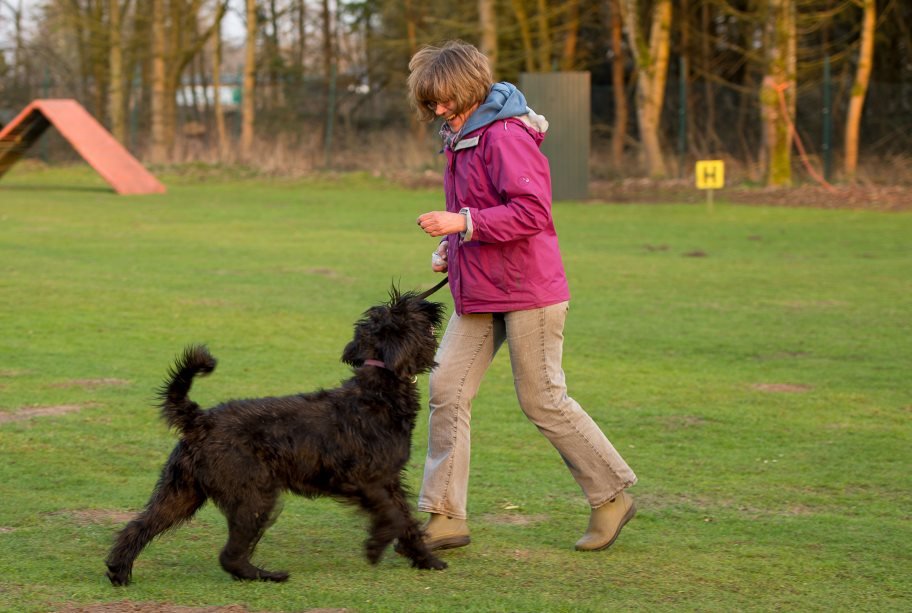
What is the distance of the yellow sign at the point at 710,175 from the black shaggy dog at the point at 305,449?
17.8m

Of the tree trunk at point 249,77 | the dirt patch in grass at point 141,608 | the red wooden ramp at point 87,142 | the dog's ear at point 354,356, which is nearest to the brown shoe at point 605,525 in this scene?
the dog's ear at point 354,356

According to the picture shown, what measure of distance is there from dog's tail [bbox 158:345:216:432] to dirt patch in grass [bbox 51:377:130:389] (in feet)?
13.2

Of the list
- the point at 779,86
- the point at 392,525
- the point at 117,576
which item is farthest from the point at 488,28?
the point at 117,576

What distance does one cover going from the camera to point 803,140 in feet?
101

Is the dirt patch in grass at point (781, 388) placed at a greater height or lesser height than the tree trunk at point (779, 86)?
lesser

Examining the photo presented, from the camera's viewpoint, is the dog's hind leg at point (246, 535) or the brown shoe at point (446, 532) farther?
the brown shoe at point (446, 532)

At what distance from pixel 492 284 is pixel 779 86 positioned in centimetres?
2172

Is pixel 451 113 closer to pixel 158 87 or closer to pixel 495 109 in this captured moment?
pixel 495 109

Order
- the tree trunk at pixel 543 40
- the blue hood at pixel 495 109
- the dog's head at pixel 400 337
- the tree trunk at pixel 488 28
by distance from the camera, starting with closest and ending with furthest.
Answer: the dog's head at pixel 400 337 < the blue hood at pixel 495 109 < the tree trunk at pixel 488 28 < the tree trunk at pixel 543 40

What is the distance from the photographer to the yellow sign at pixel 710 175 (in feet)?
71.0

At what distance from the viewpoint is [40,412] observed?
721 cm

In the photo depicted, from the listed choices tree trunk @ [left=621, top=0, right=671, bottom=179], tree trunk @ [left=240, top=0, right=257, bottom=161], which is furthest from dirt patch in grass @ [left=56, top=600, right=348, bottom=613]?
tree trunk @ [left=240, top=0, right=257, bottom=161]

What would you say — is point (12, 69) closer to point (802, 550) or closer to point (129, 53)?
point (129, 53)

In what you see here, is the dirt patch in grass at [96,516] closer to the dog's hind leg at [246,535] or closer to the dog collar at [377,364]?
the dog's hind leg at [246,535]
